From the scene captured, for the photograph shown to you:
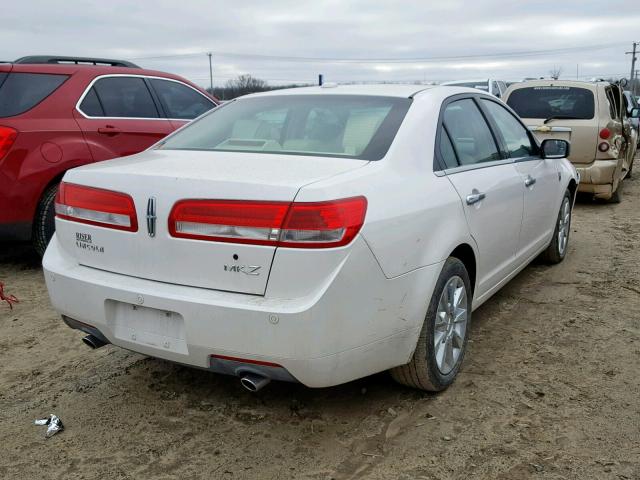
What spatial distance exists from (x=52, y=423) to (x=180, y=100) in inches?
167

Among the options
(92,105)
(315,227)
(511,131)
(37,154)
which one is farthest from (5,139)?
(511,131)

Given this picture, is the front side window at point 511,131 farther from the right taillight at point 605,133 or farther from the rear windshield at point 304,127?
the right taillight at point 605,133

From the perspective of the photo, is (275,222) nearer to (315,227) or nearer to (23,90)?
(315,227)

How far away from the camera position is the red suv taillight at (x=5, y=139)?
4926 mm

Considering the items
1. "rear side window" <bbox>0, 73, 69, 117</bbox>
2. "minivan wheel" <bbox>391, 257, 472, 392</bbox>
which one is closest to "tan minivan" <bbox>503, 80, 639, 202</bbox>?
"minivan wheel" <bbox>391, 257, 472, 392</bbox>

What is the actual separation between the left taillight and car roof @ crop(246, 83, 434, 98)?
1.39 metres

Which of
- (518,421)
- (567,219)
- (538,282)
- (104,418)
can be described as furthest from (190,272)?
(567,219)

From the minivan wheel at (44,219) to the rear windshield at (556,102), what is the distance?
637cm

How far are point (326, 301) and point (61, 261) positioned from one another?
1401 millimetres

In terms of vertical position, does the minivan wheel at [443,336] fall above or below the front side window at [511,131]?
below

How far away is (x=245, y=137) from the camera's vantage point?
3.37 m

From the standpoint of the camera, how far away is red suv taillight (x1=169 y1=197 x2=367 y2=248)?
7.84 feet

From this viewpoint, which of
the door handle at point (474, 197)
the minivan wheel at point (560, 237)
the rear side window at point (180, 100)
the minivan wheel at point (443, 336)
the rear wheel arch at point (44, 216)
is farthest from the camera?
the rear side window at point (180, 100)

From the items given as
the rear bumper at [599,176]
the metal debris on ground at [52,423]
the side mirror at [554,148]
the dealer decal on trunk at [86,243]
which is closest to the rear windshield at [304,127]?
the dealer decal on trunk at [86,243]
